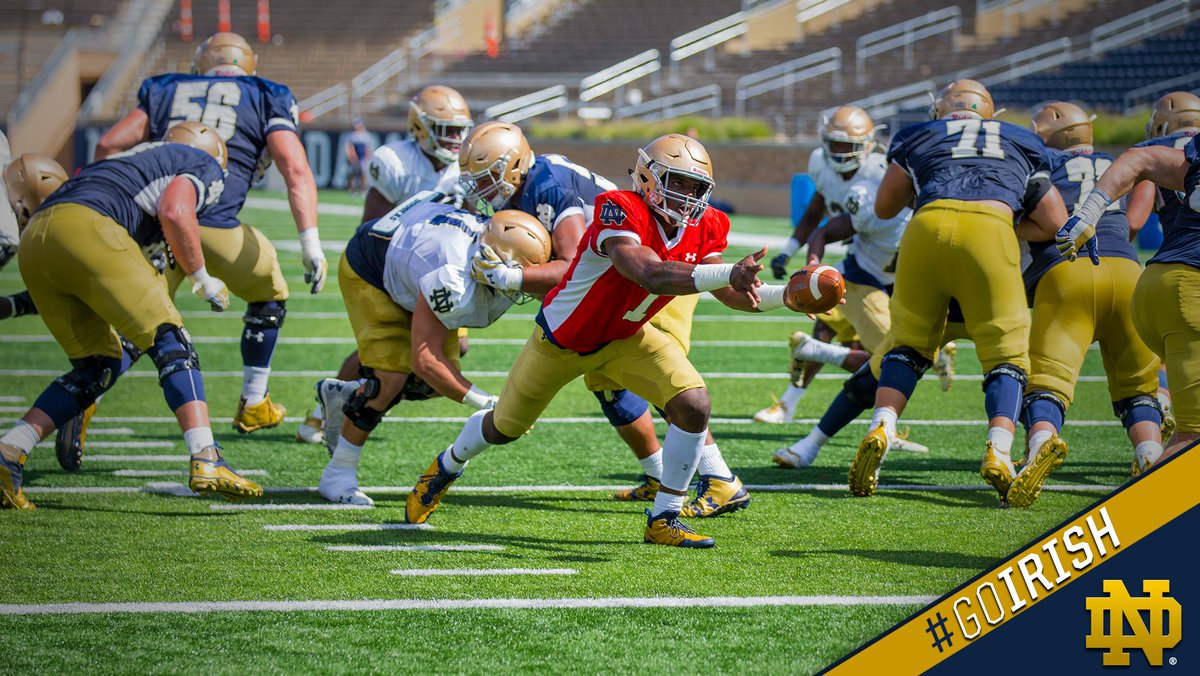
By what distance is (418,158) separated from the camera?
6879 mm

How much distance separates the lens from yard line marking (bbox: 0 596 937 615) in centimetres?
384

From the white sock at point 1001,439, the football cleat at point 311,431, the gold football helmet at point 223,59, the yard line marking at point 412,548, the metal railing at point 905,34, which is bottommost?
the metal railing at point 905,34

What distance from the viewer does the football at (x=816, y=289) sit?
3.89m

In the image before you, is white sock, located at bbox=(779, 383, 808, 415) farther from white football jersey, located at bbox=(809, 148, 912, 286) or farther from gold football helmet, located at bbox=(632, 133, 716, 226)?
gold football helmet, located at bbox=(632, 133, 716, 226)

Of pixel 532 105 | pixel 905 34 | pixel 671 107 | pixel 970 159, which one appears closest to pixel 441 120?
pixel 970 159

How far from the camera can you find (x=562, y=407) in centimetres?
770

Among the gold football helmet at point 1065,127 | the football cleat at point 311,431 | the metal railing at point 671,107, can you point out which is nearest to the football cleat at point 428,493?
the football cleat at point 311,431

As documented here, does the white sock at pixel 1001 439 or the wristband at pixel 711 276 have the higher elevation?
the wristband at pixel 711 276

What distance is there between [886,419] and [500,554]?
1.53 meters

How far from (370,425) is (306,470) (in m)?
0.69

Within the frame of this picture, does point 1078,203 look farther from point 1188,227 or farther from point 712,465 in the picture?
point 712,465

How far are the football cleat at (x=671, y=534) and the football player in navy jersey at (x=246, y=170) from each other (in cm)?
235

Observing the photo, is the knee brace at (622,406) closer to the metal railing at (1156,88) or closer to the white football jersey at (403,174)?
the white football jersey at (403,174)

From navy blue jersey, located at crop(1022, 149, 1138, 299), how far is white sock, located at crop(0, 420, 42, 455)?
390 cm
